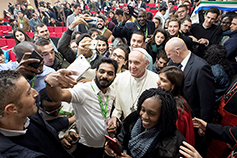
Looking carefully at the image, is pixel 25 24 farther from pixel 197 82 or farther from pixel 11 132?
pixel 197 82

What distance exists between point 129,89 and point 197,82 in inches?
41.1

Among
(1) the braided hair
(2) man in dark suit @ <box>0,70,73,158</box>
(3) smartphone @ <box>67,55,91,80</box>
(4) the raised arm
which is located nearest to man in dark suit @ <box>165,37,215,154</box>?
(1) the braided hair

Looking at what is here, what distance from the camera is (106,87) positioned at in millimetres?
2023

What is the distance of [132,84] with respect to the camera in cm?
248

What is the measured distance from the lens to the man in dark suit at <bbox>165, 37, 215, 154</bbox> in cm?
228

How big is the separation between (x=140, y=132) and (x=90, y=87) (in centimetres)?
85

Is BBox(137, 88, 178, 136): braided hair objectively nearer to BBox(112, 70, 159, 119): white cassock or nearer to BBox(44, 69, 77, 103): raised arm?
BBox(44, 69, 77, 103): raised arm

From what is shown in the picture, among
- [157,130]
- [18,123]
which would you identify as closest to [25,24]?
[18,123]

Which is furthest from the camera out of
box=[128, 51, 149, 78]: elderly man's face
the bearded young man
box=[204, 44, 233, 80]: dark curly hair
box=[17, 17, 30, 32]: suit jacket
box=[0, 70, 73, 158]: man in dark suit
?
box=[17, 17, 30, 32]: suit jacket

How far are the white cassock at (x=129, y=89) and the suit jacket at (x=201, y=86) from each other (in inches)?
21.5

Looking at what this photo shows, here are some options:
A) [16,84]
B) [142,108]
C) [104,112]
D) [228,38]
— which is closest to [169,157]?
[142,108]

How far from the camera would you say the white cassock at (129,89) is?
235 cm

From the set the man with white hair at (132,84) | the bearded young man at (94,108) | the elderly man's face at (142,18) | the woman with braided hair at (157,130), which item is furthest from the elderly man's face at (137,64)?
the elderly man's face at (142,18)

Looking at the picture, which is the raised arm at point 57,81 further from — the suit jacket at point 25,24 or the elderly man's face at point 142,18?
the suit jacket at point 25,24
